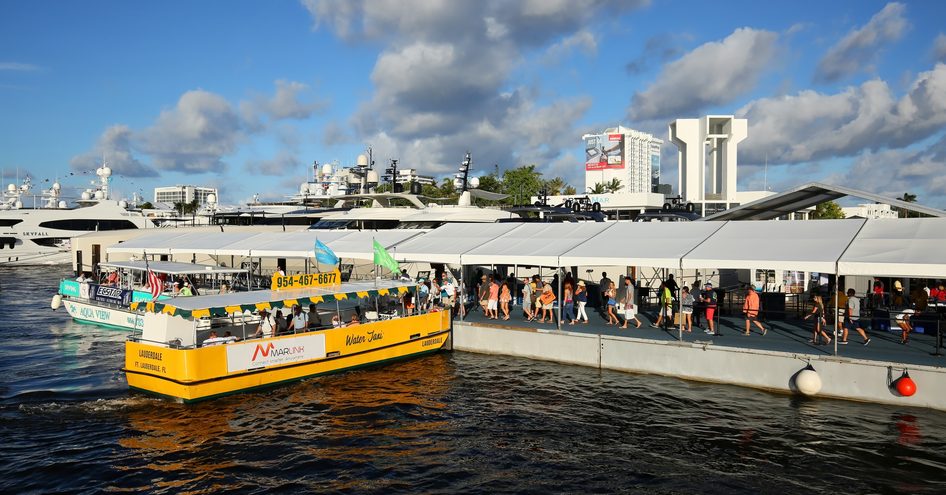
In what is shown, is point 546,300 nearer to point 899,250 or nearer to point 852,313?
point 852,313

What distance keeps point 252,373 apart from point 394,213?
31983 mm

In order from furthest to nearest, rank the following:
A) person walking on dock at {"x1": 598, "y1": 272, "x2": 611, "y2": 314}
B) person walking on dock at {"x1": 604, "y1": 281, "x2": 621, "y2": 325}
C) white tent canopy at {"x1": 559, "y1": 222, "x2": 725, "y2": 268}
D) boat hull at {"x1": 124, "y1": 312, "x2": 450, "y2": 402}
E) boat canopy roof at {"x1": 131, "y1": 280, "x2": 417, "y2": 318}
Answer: person walking on dock at {"x1": 598, "y1": 272, "x2": 611, "y2": 314} → person walking on dock at {"x1": 604, "y1": 281, "x2": 621, "y2": 325} → white tent canopy at {"x1": 559, "y1": 222, "x2": 725, "y2": 268} → boat canopy roof at {"x1": 131, "y1": 280, "x2": 417, "y2": 318} → boat hull at {"x1": 124, "y1": 312, "x2": 450, "y2": 402}

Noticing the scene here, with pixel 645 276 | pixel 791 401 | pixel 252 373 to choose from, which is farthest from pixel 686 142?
pixel 252 373

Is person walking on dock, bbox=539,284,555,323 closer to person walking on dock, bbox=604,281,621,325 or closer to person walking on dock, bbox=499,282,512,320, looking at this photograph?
person walking on dock, bbox=499,282,512,320

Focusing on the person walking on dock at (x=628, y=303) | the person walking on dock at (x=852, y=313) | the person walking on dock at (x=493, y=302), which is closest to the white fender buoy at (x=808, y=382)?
the person walking on dock at (x=852, y=313)

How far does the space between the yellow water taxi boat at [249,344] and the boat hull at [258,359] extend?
1.0 inches

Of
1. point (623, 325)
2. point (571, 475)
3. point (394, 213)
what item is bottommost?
point (571, 475)

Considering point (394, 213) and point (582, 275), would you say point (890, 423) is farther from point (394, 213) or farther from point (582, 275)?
point (394, 213)

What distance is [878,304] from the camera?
24688mm

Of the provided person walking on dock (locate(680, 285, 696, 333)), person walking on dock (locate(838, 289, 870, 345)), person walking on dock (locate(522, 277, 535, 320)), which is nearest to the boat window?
person walking on dock (locate(522, 277, 535, 320))

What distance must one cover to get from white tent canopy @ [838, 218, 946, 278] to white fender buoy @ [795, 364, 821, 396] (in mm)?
2758

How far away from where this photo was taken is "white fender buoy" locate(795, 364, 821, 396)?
16.1 metres

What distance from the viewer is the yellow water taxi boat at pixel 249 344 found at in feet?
53.8

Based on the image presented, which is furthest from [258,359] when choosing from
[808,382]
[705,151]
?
[705,151]
